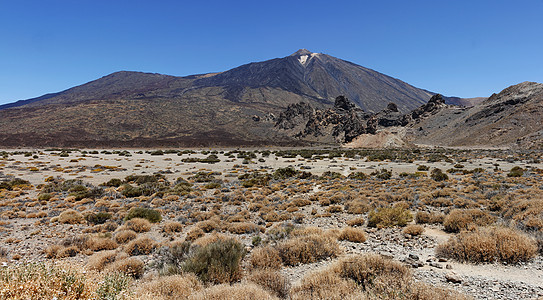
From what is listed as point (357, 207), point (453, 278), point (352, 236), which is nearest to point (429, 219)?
point (357, 207)

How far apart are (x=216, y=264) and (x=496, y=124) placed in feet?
295

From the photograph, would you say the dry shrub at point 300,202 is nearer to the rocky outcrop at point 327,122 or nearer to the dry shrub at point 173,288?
the dry shrub at point 173,288

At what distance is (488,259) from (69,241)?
36.2ft

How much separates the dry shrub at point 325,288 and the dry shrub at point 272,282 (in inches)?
7.5

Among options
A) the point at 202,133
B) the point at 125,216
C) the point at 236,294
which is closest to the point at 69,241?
the point at 125,216

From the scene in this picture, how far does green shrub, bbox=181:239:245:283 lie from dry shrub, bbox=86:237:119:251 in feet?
13.2

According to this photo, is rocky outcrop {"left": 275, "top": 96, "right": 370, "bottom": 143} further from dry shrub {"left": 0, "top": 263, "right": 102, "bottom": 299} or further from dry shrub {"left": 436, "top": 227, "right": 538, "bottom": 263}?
dry shrub {"left": 0, "top": 263, "right": 102, "bottom": 299}

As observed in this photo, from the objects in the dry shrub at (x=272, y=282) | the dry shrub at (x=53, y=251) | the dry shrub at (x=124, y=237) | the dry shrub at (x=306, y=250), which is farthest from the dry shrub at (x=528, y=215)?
the dry shrub at (x=53, y=251)

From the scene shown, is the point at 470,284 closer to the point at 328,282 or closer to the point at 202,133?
the point at 328,282

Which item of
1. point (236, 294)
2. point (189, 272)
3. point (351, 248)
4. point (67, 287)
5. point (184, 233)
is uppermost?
point (67, 287)

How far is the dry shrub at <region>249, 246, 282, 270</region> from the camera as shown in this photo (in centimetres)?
519

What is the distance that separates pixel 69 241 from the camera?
25.2ft

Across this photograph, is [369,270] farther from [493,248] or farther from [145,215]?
[145,215]

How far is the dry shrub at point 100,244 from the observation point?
7.35m
